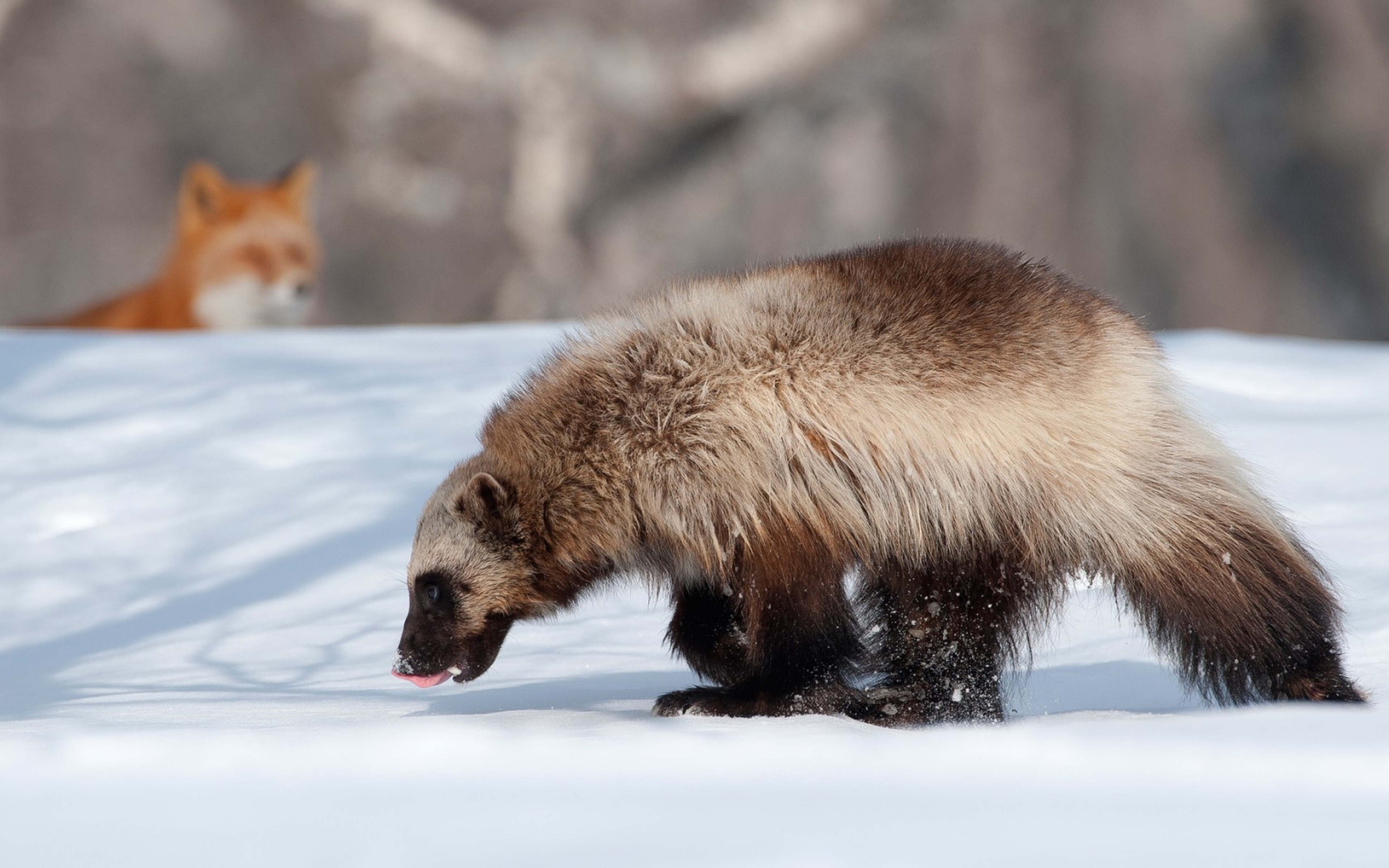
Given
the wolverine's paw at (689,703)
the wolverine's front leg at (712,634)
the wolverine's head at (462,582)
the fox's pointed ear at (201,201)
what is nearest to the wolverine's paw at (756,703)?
the wolverine's paw at (689,703)

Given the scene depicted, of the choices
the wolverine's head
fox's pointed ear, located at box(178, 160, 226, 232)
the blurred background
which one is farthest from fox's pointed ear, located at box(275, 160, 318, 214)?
the wolverine's head

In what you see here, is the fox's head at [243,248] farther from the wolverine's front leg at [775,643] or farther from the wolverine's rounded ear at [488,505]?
the wolverine's front leg at [775,643]

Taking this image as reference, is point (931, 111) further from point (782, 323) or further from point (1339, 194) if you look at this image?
point (782, 323)

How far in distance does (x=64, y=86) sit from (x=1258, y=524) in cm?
1164

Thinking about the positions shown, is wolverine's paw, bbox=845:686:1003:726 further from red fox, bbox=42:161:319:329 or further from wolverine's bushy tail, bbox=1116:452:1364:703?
red fox, bbox=42:161:319:329

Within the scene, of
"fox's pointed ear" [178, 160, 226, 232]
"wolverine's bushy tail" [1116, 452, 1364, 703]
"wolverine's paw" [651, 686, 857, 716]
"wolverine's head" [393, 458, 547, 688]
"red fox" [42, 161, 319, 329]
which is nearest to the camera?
"wolverine's bushy tail" [1116, 452, 1364, 703]

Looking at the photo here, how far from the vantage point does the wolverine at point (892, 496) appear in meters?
2.69

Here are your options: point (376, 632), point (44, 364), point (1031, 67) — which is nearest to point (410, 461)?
point (376, 632)

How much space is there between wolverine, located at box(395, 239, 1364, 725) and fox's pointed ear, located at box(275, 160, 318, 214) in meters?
6.61

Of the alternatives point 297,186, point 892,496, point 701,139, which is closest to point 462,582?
point 892,496

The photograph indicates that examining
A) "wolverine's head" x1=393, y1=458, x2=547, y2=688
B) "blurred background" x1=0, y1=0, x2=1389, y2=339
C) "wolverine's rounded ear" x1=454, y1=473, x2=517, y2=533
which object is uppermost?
"blurred background" x1=0, y1=0, x2=1389, y2=339

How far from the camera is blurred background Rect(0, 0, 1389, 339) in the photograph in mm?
12320

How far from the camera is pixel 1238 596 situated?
8.79 feet

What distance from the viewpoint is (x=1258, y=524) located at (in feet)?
8.89
